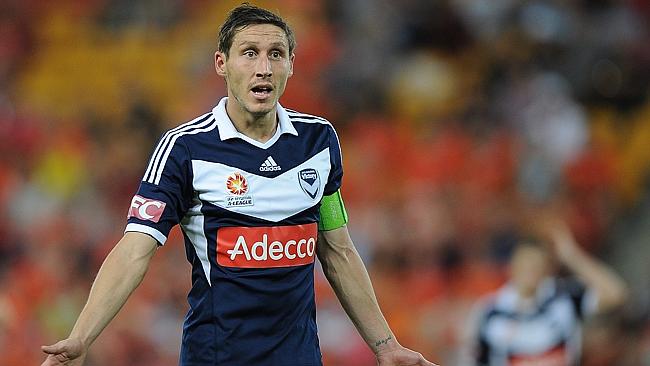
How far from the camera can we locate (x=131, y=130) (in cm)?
939

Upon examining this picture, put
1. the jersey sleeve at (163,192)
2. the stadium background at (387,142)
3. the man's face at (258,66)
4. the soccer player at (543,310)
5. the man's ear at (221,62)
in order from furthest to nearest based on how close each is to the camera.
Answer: the stadium background at (387,142)
the soccer player at (543,310)
the man's ear at (221,62)
the man's face at (258,66)
the jersey sleeve at (163,192)

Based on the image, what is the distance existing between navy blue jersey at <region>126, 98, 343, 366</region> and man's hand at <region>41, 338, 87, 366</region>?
456 mm

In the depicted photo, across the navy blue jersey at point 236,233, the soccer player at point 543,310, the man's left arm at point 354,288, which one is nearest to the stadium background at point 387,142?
the soccer player at point 543,310

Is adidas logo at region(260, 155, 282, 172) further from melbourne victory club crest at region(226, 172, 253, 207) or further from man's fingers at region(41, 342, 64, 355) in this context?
man's fingers at region(41, 342, 64, 355)

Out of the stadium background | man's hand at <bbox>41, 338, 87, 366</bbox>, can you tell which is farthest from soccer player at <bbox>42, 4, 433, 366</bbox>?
the stadium background

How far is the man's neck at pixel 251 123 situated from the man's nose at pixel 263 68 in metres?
0.16

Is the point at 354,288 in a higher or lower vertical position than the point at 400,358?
higher

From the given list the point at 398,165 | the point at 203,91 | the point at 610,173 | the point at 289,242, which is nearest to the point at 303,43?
the point at 203,91

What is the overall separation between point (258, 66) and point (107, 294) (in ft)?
2.90

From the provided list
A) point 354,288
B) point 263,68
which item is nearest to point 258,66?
point 263,68

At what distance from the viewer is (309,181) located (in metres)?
4.16

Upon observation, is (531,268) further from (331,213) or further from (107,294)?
(107,294)

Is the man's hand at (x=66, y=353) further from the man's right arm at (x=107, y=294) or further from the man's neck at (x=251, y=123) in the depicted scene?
the man's neck at (x=251, y=123)

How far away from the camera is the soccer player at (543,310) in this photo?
7.27 meters
